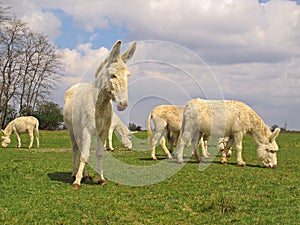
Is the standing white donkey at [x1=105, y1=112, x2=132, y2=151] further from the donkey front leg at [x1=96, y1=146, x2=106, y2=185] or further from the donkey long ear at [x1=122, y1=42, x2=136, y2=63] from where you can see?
the donkey long ear at [x1=122, y1=42, x2=136, y2=63]

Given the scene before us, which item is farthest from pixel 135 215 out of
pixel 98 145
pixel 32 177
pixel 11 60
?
pixel 11 60

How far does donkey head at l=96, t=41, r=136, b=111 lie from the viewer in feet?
29.6

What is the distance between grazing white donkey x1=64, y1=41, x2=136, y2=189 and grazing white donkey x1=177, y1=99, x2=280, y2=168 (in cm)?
619

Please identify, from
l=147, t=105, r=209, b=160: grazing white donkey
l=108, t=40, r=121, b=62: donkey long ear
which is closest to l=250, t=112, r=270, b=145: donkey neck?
l=147, t=105, r=209, b=160: grazing white donkey

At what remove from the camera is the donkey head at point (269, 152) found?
Answer: 1578 cm

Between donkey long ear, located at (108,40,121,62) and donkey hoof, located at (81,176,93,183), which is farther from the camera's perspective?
donkey hoof, located at (81,176,93,183)

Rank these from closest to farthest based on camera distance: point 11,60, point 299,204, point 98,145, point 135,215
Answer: point 135,215 < point 299,204 < point 98,145 < point 11,60

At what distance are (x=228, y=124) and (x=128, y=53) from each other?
8.16 metres

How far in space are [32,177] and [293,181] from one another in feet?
24.4

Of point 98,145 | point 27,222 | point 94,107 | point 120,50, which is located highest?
point 120,50

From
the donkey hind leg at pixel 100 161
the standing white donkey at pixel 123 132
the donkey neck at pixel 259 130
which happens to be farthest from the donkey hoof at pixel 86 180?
the standing white donkey at pixel 123 132

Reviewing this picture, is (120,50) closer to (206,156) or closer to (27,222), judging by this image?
(27,222)

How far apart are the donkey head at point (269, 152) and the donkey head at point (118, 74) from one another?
8.45 meters

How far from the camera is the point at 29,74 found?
58531 millimetres
